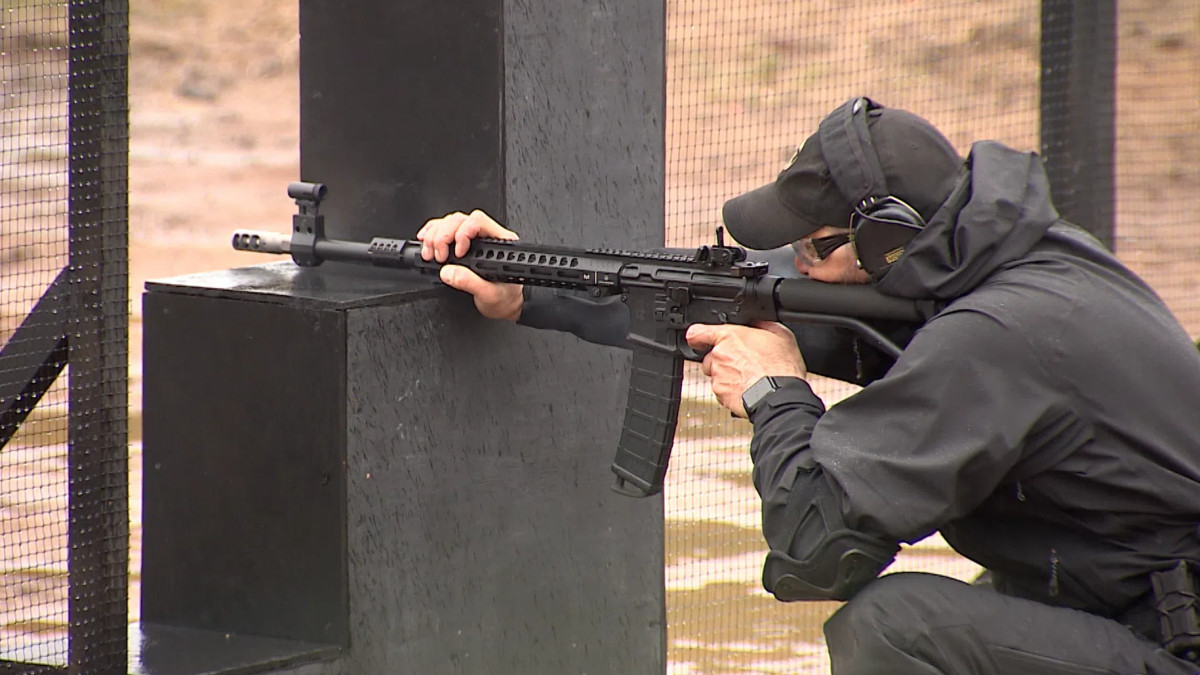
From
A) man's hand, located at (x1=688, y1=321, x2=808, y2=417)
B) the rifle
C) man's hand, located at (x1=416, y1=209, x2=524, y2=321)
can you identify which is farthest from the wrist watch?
man's hand, located at (x1=416, y1=209, x2=524, y2=321)

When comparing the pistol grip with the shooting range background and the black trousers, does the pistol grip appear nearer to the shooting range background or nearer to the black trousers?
the shooting range background

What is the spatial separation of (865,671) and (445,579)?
1.06 meters

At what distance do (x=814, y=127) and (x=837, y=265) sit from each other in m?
7.25

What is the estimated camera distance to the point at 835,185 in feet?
8.79

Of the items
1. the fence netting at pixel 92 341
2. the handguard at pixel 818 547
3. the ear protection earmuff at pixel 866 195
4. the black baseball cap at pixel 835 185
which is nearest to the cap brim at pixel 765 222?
the black baseball cap at pixel 835 185

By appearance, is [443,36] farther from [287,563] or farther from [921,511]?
[921,511]

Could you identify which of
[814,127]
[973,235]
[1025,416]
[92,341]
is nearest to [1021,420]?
[1025,416]

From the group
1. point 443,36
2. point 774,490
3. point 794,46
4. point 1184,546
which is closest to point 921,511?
point 774,490

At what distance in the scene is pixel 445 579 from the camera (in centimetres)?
329

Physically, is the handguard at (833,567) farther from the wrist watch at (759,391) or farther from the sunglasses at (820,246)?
the sunglasses at (820,246)

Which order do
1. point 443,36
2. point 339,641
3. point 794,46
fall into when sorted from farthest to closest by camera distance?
1. point 794,46
2. point 443,36
3. point 339,641

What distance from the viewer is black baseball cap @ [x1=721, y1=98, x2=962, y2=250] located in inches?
103

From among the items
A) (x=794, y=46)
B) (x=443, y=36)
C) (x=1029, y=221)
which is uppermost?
(x=794, y=46)

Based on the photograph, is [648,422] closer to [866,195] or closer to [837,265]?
[837,265]
